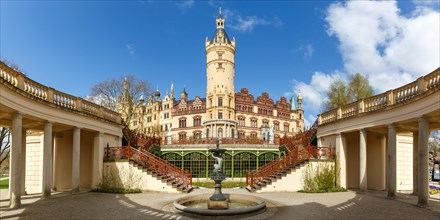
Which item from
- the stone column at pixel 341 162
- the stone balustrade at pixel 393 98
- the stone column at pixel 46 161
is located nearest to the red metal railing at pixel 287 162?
the stone column at pixel 341 162

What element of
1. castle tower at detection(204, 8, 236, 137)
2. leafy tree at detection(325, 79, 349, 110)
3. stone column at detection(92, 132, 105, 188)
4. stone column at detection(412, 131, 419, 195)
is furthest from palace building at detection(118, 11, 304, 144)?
stone column at detection(412, 131, 419, 195)

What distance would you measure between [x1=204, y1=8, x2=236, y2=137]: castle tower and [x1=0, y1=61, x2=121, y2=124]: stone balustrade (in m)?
44.6

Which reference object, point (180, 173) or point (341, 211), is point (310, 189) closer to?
point (341, 211)

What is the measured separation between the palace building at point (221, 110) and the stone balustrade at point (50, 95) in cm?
3737

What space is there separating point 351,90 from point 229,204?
1291 inches

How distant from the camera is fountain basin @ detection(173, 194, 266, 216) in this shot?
11.4 metres

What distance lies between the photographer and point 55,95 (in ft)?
51.5

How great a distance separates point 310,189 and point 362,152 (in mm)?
3576

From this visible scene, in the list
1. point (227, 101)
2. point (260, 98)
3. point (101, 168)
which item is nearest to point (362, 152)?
point (101, 168)

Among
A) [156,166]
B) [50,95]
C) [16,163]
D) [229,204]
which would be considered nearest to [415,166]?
[229,204]

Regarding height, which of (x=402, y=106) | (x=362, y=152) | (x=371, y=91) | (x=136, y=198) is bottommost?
(x=136, y=198)

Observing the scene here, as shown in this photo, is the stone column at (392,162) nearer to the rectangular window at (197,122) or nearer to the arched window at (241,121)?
the arched window at (241,121)

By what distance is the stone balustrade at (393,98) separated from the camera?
12047 mm

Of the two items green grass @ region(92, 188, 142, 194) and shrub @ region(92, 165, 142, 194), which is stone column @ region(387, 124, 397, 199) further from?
shrub @ region(92, 165, 142, 194)
